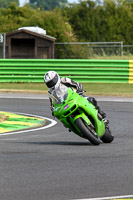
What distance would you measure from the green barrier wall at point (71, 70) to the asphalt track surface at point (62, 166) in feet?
42.5

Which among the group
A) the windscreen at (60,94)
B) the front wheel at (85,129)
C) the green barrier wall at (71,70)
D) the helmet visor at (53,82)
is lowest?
the green barrier wall at (71,70)

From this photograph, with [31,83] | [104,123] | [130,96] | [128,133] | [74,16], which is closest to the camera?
[104,123]

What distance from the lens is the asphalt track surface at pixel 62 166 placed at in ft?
21.8

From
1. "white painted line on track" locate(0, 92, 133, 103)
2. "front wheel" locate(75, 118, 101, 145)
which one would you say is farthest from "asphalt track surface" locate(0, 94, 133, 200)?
"white painted line on track" locate(0, 92, 133, 103)

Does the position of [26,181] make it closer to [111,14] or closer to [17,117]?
[17,117]

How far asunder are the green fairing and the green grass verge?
12.2m

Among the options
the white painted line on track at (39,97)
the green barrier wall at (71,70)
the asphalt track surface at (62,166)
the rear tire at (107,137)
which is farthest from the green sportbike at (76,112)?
the green barrier wall at (71,70)

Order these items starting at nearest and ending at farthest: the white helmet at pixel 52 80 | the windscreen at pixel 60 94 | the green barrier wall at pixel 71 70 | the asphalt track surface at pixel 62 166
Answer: the asphalt track surface at pixel 62 166, the white helmet at pixel 52 80, the windscreen at pixel 60 94, the green barrier wall at pixel 71 70

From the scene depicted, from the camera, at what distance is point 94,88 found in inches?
964

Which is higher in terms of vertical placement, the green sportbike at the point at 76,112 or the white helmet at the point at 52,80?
the white helmet at the point at 52,80

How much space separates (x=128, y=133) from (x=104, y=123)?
192 centimetres

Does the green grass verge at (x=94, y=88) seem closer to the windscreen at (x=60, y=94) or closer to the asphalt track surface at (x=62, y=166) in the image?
the asphalt track surface at (x=62, y=166)

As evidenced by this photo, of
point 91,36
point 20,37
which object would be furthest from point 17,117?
Result: point 91,36

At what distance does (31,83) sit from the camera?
26.4m
